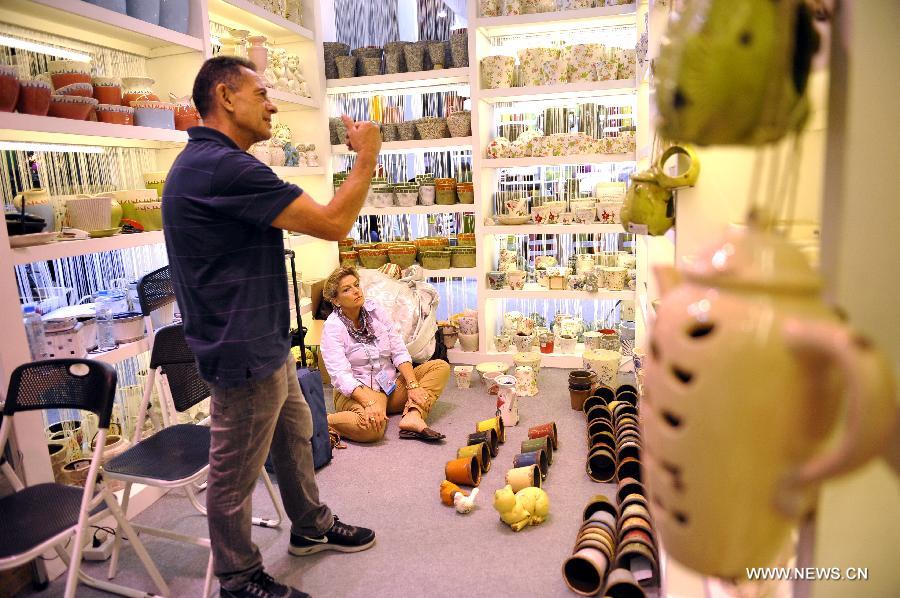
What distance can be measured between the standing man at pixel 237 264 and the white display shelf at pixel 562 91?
8.51ft

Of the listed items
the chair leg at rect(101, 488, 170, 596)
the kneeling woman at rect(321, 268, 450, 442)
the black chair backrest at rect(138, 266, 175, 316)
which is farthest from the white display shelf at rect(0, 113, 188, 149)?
the chair leg at rect(101, 488, 170, 596)

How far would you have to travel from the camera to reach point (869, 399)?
1.64 ft

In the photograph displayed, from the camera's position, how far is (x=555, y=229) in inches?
171

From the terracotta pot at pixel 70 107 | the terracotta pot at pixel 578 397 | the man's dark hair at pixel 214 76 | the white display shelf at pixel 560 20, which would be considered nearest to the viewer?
the man's dark hair at pixel 214 76

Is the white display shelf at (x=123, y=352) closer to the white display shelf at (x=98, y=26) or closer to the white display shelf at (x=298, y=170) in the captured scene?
the white display shelf at (x=98, y=26)

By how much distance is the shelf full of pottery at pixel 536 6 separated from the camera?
4.10m

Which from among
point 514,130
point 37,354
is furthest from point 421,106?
point 37,354

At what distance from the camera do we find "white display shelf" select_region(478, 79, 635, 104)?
13.5ft

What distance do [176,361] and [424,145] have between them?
8.67ft

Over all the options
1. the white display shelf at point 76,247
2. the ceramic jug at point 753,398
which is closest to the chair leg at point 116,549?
the white display shelf at point 76,247

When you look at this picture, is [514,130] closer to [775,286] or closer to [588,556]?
[588,556]

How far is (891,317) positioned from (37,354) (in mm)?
2648

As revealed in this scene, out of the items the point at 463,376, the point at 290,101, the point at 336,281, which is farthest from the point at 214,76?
the point at 463,376

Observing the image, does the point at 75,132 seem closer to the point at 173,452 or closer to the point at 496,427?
the point at 173,452
